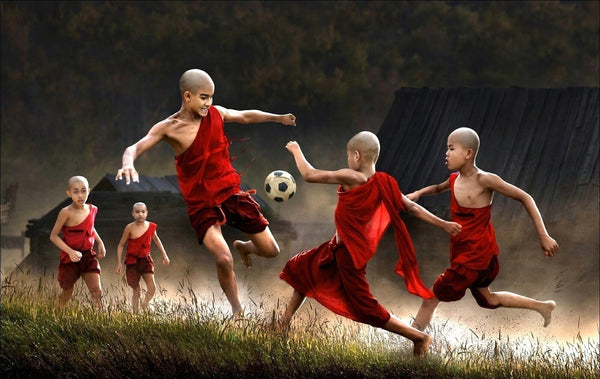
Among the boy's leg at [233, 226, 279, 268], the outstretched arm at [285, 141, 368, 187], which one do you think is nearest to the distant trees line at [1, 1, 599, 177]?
the boy's leg at [233, 226, 279, 268]

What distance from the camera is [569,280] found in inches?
496

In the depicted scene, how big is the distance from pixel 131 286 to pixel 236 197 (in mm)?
2491

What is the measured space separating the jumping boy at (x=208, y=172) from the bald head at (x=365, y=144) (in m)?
0.77

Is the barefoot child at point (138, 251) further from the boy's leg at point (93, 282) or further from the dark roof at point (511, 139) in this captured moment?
the dark roof at point (511, 139)

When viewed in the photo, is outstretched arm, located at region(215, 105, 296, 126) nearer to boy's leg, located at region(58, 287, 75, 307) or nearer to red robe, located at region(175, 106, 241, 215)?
red robe, located at region(175, 106, 241, 215)

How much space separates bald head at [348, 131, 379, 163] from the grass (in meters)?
1.55

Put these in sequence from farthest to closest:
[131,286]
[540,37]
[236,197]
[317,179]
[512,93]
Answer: [540,37]
[512,93]
[131,286]
[236,197]
[317,179]

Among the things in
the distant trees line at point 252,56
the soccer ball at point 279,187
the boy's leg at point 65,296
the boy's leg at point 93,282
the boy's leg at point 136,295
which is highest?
the soccer ball at point 279,187

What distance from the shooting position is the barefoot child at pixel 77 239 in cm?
878

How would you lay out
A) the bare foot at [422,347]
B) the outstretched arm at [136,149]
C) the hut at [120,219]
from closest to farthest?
1. the outstretched arm at [136,149]
2. the bare foot at [422,347]
3. the hut at [120,219]

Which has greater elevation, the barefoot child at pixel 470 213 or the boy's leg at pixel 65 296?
the barefoot child at pixel 470 213

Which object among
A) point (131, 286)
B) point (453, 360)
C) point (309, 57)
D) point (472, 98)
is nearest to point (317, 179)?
point (453, 360)

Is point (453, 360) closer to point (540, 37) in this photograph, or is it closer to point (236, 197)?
point (236, 197)

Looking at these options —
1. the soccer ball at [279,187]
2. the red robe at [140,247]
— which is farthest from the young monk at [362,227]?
the red robe at [140,247]
